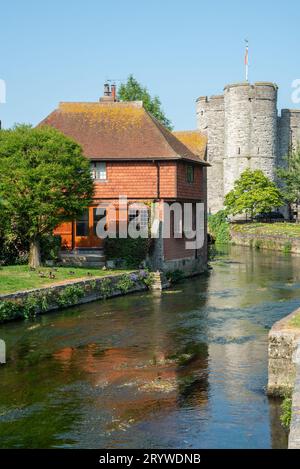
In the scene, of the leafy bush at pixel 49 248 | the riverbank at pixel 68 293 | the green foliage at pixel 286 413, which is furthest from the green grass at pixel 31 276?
the green foliage at pixel 286 413

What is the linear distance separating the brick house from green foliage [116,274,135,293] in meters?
4.53

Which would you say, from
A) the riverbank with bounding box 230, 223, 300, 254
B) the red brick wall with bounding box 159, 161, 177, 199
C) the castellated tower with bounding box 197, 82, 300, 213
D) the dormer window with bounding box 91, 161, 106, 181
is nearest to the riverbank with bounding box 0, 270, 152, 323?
the red brick wall with bounding box 159, 161, 177, 199

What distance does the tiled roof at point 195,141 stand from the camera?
43.7 metres

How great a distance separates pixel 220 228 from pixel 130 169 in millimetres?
39775

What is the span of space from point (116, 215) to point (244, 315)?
13299 millimetres

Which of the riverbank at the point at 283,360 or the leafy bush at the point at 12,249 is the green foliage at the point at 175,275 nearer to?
the leafy bush at the point at 12,249

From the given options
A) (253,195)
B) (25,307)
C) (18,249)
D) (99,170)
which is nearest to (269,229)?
(253,195)

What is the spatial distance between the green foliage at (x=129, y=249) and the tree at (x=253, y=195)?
42814 millimetres

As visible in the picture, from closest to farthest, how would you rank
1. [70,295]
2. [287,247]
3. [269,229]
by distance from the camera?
[70,295] < [287,247] < [269,229]

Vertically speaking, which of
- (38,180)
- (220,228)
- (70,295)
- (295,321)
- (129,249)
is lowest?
(70,295)

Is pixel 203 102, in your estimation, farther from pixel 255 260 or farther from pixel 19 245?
pixel 19 245

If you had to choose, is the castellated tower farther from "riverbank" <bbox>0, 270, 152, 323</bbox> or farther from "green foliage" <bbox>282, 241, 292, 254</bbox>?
"riverbank" <bbox>0, 270, 152, 323</bbox>

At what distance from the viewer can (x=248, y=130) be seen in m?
82.8

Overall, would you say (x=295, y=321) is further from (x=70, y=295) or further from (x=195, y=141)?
(x=195, y=141)
